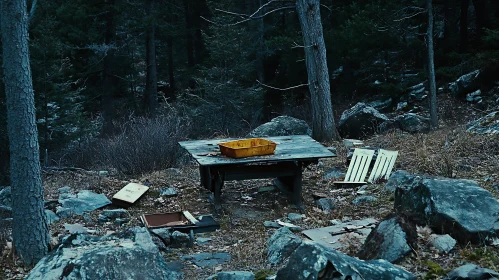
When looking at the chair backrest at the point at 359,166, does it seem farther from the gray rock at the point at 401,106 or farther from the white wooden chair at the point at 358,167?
the gray rock at the point at 401,106

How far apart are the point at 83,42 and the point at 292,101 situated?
352 inches

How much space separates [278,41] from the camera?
850 inches

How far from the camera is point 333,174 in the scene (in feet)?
31.3

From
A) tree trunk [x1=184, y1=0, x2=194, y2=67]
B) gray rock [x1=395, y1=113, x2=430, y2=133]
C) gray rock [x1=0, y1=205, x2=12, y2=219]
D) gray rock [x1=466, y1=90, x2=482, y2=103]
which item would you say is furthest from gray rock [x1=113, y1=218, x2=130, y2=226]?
tree trunk [x1=184, y1=0, x2=194, y2=67]

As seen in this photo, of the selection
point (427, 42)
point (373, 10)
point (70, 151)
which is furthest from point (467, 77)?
point (70, 151)

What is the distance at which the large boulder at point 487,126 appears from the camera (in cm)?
1033

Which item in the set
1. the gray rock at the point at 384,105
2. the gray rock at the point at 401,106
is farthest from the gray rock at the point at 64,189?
the gray rock at the point at 384,105

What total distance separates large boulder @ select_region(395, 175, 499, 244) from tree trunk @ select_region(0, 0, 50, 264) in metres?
3.51

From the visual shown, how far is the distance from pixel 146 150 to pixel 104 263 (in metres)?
7.30

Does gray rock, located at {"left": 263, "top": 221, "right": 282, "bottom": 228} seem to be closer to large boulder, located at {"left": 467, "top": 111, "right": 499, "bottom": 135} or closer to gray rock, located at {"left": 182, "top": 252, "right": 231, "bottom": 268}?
gray rock, located at {"left": 182, "top": 252, "right": 231, "bottom": 268}

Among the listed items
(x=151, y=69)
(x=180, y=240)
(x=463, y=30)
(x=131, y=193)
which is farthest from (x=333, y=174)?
(x=151, y=69)

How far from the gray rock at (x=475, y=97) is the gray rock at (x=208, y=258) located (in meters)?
13.3

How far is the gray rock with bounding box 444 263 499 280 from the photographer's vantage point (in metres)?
4.31

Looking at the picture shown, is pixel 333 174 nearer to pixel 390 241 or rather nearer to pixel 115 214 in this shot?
pixel 115 214
